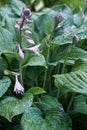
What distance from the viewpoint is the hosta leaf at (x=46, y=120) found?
1.25m

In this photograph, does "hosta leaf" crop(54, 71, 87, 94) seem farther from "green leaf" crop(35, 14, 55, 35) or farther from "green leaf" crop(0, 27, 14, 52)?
"green leaf" crop(35, 14, 55, 35)

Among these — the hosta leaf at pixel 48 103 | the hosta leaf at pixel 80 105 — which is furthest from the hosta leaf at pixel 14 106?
the hosta leaf at pixel 80 105

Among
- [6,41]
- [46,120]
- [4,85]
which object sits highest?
[6,41]

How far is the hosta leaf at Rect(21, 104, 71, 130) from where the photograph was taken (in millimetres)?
1251

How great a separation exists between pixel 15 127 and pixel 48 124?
8.5 inches

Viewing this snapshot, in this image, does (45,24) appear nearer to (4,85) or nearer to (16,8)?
(16,8)

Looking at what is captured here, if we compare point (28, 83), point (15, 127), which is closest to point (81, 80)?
point (15, 127)

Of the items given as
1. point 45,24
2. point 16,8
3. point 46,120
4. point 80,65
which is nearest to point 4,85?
point 46,120

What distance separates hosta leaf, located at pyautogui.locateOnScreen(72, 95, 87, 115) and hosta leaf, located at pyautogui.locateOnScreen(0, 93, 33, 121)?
0.21 metres

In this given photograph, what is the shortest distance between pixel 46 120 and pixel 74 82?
20cm

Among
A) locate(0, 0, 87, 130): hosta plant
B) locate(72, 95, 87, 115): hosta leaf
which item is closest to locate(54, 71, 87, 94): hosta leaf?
locate(0, 0, 87, 130): hosta plant

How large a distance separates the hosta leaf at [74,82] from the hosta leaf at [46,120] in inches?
5.6

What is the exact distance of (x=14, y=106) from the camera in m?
1.29

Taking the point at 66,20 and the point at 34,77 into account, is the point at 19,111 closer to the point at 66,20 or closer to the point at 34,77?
the point at 34,77
